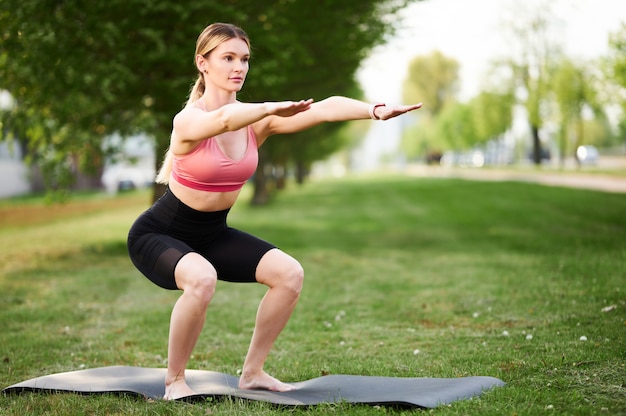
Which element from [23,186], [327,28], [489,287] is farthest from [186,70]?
[23,186]

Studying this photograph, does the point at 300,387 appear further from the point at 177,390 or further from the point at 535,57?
the point at 535,57

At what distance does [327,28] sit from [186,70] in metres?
3.92

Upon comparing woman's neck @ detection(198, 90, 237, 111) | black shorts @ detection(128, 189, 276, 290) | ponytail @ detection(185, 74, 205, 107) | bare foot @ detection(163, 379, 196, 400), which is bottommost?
bare foot @ detection(163, 379, 196, 400)

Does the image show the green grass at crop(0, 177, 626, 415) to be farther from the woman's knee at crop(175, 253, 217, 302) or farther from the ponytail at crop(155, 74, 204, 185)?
the ponytail at crop(155, 74, 204, 185)

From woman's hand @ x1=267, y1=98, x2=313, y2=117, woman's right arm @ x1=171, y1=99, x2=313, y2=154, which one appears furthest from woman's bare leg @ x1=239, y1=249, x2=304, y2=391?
woman's hand @ x1=267, y1=98, x2=313, y2=117

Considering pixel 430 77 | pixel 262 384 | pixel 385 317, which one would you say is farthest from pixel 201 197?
pixel 430 77

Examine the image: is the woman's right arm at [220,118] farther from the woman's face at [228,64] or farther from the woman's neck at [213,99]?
the woman's face at [228,64]

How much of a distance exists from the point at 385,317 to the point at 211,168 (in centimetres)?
399

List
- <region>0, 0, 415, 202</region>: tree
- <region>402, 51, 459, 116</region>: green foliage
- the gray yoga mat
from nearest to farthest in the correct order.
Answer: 1. the gray yoga mat
2. <region>0, 0, 415, 202</region>: tree
3. <region>402, 51, 459, 116</region>: green foliage

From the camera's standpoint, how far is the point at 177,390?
474 cm

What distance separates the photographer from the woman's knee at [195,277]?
4.45 metres

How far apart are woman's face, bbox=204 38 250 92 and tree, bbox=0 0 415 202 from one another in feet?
27.7

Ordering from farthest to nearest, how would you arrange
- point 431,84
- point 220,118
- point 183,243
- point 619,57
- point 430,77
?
point 431,84 < point 430,77 < point 619,57 < point 183,243 < point 220,118

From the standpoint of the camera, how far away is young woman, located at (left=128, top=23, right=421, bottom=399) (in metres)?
4.46
